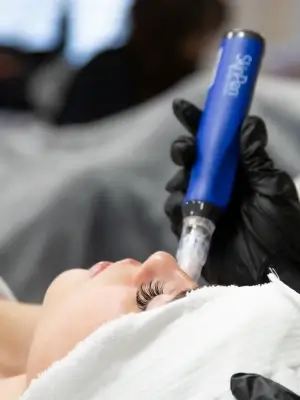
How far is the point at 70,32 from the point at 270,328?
215 cm

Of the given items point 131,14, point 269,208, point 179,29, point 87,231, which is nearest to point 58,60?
point 131,14

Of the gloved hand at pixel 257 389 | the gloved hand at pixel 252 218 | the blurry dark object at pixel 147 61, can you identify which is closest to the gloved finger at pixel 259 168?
the gloved hand at pixel 252 218

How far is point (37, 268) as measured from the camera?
1.04m

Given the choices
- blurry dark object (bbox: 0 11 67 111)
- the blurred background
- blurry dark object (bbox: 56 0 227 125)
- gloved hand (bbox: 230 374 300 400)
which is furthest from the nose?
blurry dark object (bbox: 0 11 67 111)

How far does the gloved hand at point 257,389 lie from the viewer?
0.46 m

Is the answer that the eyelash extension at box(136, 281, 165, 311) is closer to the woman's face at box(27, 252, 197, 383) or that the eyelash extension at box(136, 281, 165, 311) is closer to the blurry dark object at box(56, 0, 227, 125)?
the woman's face at box(27, 252, 197, 383)

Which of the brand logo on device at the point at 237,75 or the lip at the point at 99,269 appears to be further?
the brand logo on device at the point at 237,75

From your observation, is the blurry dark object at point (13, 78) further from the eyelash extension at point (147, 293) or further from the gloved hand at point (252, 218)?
the eyelash extension at point (147, 293)

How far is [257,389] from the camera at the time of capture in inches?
18.1

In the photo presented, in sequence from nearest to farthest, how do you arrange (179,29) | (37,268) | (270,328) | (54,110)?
(270,328) → (37,268) → (179,29) → (54,110)

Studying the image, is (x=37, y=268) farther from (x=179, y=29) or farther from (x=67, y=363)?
(x=179, y=29)

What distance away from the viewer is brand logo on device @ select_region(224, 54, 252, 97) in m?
0.76

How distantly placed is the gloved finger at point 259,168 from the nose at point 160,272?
0.24 metres

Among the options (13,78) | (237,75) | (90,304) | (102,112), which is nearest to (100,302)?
(90,304)
